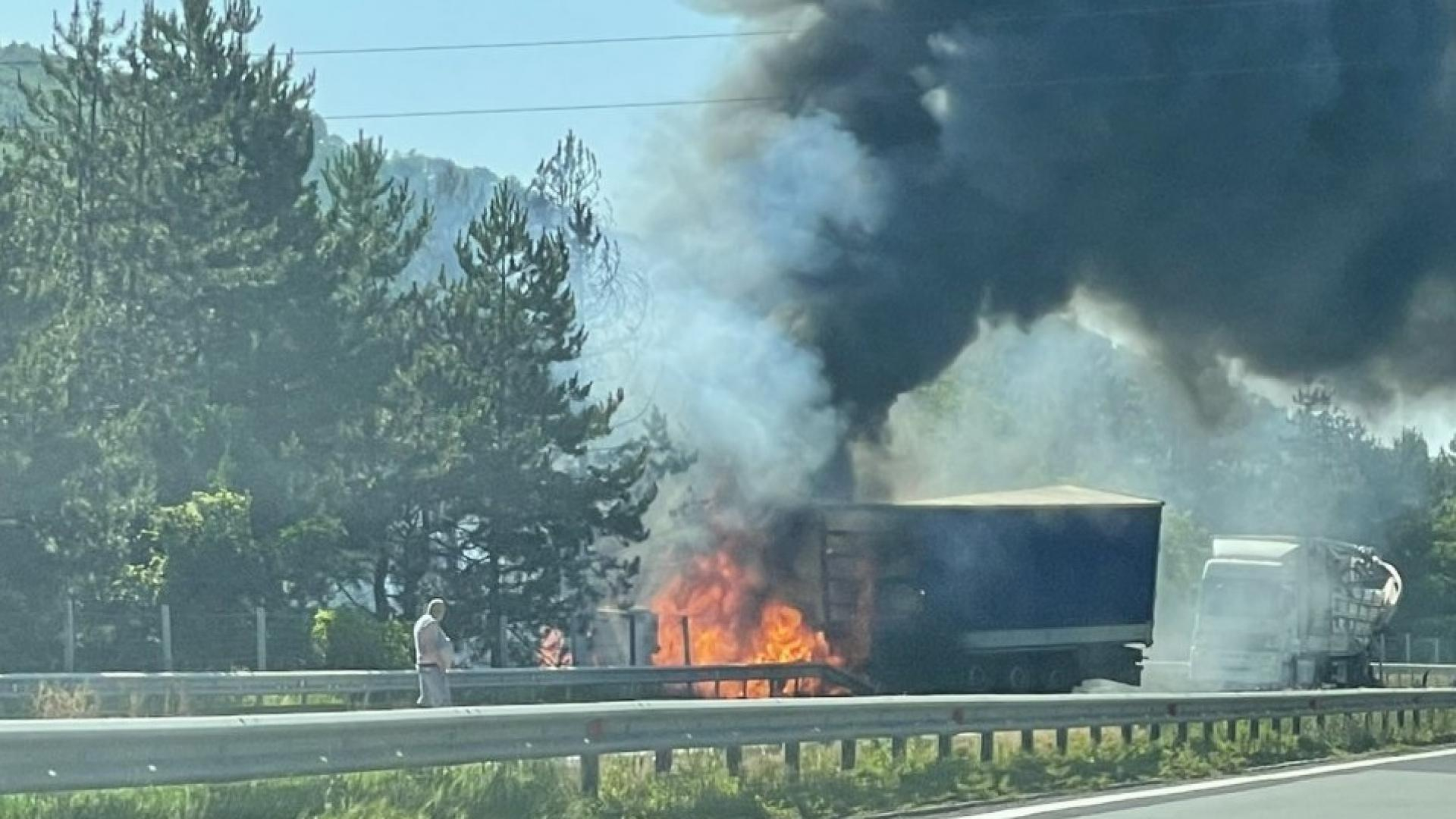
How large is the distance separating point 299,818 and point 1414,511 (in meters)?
67.1

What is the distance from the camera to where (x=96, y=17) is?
43.6 meters

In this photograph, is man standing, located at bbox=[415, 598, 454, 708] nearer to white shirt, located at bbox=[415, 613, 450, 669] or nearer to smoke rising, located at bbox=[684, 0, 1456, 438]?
white shirt, located at bbox=[415, 613, 450, 669]

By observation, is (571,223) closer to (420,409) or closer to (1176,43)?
(420,409)

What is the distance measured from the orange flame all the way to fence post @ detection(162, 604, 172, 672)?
7.32 m

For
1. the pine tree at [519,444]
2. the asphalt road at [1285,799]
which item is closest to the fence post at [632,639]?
the pine tree at [519,444]

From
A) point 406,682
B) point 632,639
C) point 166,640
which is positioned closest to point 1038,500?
point 632,639

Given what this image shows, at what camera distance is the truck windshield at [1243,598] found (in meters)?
42.4

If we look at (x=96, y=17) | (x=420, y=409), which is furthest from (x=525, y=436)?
(x=96, y=17)

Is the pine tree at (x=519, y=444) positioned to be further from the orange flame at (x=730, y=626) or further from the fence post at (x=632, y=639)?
the orange flame at (x=730, y=626)

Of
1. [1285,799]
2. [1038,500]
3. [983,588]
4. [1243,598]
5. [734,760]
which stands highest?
[1038,500]

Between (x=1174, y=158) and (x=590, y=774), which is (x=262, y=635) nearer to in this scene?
(x=1174, y=158)

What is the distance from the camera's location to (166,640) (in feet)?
108

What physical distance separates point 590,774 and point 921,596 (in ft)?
60.2

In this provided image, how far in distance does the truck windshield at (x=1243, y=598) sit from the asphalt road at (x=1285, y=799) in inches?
867
